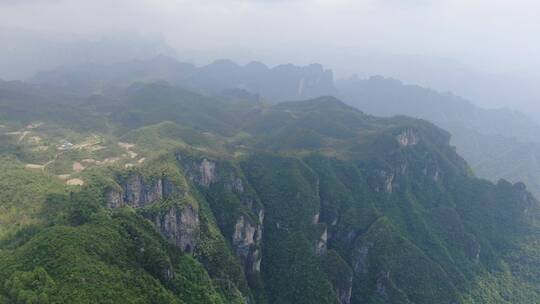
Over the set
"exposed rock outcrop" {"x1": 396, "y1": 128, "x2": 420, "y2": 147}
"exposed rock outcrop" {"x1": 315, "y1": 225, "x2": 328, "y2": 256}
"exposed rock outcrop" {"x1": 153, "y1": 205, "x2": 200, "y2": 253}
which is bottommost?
"exposed rock outcrop" {"x1": 315, "y1": 225, "x2": 328, "y2": 256}

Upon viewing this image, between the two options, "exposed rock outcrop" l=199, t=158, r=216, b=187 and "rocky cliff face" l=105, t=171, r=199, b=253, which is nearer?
"rocky cliff face" l=105, t=171, r=199, b=253

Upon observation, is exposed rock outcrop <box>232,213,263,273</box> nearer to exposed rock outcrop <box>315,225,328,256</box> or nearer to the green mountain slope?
the green mountain slope

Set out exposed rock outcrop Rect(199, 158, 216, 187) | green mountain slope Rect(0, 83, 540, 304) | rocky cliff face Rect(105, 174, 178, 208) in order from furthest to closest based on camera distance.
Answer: exposed rock outcrop Rect(199, 158, 216, 187) → rocky cliff face Rect(105, 174, 178, 208) → green mountain slope Rect(0, 83, 540, 304)

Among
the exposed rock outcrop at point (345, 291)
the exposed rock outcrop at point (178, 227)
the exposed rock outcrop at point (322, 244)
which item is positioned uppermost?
the exposed rock outcrop at point (178, 227)

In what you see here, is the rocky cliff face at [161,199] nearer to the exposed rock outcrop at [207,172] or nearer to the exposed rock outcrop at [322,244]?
the exposed rock outcrop at [207,172]

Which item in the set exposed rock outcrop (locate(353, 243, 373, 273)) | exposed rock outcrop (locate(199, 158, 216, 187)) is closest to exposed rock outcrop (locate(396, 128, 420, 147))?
exposed rock outcrop (locate(353, 243, 373, 273))

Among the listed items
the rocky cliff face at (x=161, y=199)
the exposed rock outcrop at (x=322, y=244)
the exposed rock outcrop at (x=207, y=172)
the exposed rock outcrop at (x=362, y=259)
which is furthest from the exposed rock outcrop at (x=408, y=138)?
the rocky cliff face at (x=161, y=199)

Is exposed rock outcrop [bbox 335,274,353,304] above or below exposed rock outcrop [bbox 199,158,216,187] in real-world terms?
below

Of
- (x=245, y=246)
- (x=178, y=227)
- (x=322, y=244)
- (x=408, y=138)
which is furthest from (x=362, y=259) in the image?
(x=408, y=138)

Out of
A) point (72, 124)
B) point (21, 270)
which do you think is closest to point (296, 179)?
point (21, 270)

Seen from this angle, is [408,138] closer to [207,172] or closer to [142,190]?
[207,172]

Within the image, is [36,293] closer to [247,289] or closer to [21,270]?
[21,270]
